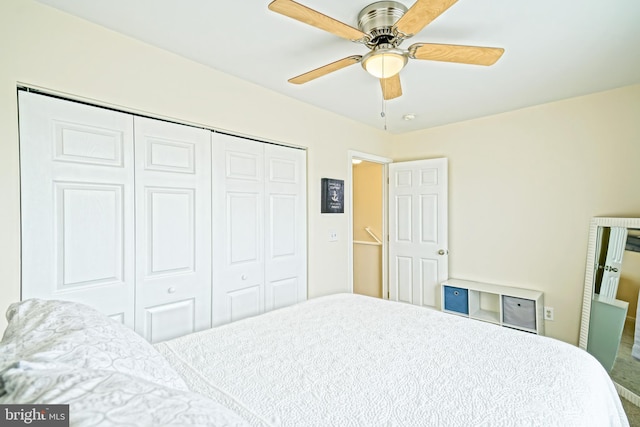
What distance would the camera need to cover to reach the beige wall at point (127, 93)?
1.51m

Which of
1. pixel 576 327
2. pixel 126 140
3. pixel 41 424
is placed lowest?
pixel 576 327

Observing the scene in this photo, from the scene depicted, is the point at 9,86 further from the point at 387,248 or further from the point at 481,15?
the point at 387,248

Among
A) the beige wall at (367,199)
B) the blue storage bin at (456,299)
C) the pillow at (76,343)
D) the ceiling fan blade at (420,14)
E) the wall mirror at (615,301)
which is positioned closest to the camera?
the pillow at (76,343)

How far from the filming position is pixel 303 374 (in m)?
1.22

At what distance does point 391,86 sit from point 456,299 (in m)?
2.43

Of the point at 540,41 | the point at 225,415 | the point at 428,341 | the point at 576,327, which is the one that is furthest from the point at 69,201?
the point at 576,327

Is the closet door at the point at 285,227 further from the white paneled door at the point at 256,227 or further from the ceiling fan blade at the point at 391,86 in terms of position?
the ceiling fan blade at the point at 391,86

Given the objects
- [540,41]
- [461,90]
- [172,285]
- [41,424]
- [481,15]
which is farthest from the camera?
[461,90]

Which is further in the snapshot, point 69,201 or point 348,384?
point 69,201

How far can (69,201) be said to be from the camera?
1.69 metres

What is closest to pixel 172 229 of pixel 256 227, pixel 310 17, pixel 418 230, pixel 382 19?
pixel 256 227

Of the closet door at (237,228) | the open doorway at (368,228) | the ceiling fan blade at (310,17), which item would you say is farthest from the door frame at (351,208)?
the ceiling fan blade at (310,17)

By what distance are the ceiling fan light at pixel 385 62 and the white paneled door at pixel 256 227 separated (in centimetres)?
122

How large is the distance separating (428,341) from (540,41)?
1.88 metres
